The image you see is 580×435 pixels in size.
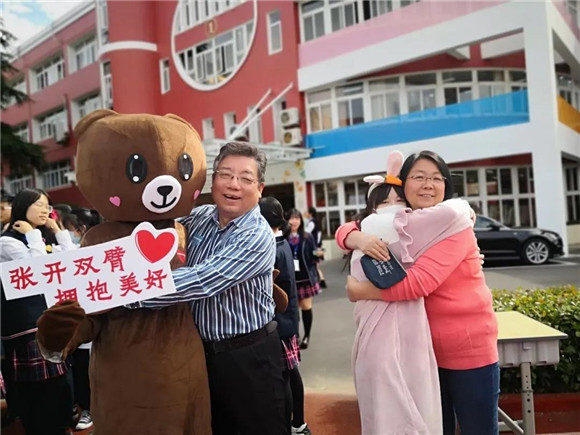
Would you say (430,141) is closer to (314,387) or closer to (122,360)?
(314,387)

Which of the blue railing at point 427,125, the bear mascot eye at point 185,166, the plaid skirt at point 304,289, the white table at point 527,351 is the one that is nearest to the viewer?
the bear mascot eye at point 185,166

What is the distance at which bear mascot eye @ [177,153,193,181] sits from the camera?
6.79ft

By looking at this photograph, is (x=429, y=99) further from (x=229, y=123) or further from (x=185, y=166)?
(x=185, y=166)

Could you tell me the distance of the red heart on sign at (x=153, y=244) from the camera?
1.87 metres

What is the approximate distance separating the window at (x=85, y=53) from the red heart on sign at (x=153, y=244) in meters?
24.7

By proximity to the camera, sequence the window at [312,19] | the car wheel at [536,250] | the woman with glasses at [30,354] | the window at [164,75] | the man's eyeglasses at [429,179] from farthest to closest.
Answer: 1. the window at [164,75]
2. the window at [312,19]
3. the car wheel at [536,250]
4. the woman with glasses at [30,354]
5. the man's eyeglasses at [429,179]

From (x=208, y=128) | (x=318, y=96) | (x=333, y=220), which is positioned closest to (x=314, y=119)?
(x=318, y=96)

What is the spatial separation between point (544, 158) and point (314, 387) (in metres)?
10.0

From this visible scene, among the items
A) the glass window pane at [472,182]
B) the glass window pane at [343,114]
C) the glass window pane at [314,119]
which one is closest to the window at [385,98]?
the glass window pane at [343,114]

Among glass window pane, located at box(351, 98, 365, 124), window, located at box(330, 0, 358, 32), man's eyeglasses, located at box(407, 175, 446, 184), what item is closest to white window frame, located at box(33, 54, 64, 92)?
window, located at box(330, 0, 358, 32)

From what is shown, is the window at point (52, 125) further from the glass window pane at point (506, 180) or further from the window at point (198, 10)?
the glass window pane at point (506, 180)

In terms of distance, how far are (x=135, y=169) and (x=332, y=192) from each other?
14.6 meters

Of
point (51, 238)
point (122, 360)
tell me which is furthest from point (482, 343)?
point (51, 238)

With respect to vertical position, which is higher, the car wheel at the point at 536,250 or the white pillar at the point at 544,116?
the white pillar at the point at 544,116
